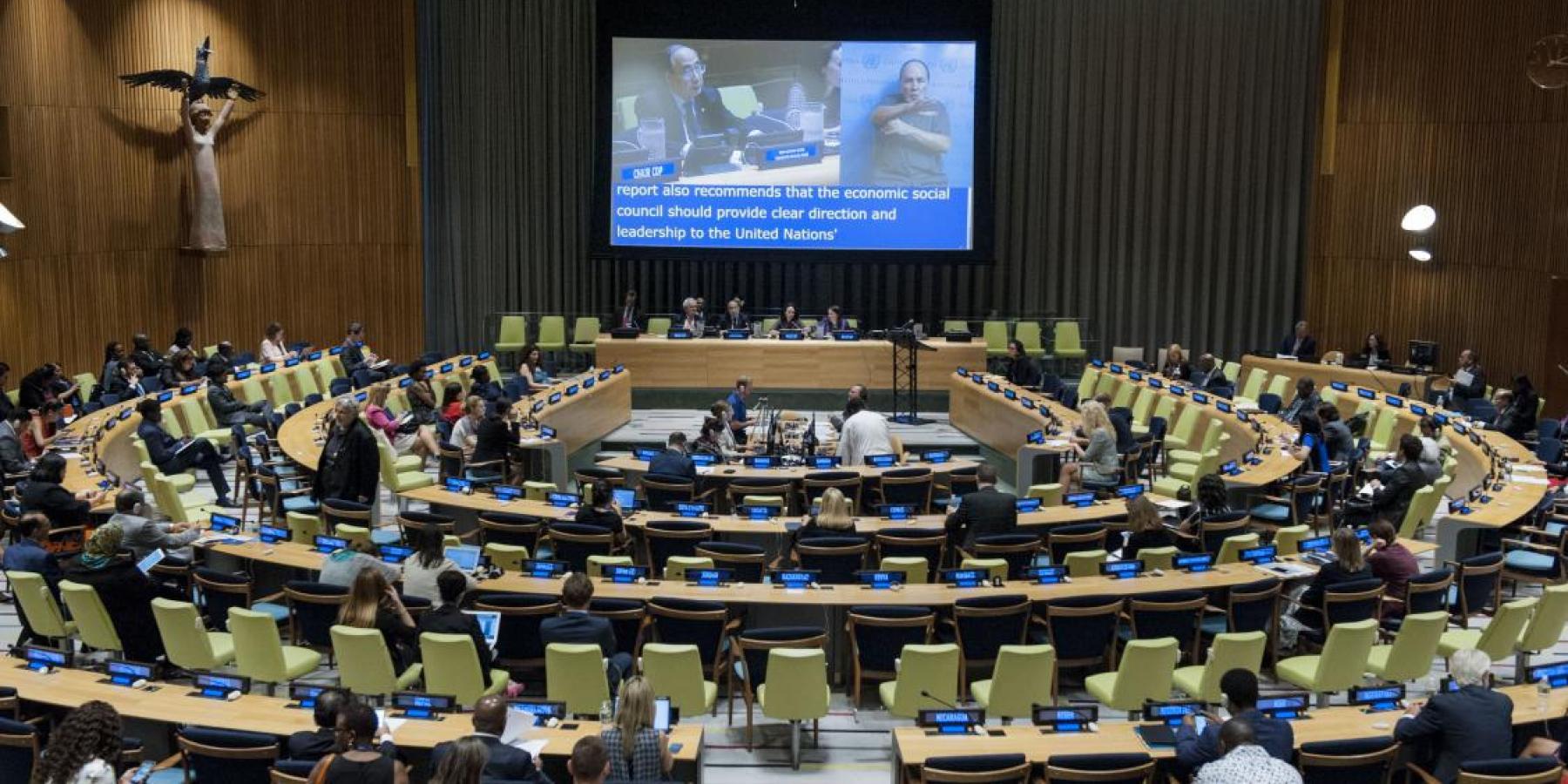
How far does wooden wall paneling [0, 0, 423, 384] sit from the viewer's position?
18.9m

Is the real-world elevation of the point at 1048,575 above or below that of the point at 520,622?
above

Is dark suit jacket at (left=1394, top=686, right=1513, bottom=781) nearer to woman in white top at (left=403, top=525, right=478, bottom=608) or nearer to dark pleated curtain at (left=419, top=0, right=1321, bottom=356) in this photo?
woman in white top at (left=403, top=525, right=478, bottom=608)

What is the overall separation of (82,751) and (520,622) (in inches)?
137

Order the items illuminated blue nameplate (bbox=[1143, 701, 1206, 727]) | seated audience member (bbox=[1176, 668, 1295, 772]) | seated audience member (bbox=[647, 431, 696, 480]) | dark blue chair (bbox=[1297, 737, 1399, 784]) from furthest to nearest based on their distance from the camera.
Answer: seated audience member (bbox=[647, 431, 696, 480])
illuminated blue nameplate (bbox=[1143, 701, 1206, 727])
dark blue chair (bbox=[1297, 737, 1399, 784])
seated audience member (bbox=[1176, 668, 1295, 772])

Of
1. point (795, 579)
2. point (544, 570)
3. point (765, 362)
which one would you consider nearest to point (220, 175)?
point (765, 362)

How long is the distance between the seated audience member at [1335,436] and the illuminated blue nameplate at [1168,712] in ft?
27.0

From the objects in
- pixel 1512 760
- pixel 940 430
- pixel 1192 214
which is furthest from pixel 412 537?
pixel 1192 214

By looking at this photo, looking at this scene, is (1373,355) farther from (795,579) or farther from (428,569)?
(428,569)

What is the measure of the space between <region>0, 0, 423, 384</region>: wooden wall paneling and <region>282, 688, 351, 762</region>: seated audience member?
44.1 ft

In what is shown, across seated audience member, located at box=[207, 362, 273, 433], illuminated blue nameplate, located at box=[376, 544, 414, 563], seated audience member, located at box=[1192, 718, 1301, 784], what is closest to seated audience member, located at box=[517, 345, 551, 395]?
seated audience member, located at box=[207, 362, 273, 433]

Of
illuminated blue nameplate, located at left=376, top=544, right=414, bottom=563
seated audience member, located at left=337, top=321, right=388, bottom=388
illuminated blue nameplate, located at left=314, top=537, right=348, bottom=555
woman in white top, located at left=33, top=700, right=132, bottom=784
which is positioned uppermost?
seated audience member, located at left=337, top=321, right=388, bottom=388

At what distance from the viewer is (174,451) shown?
1424cm

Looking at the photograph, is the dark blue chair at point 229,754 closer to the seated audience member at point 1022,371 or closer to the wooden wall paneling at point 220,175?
the wooden wall paneling at point 220,175

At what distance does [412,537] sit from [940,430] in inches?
387
